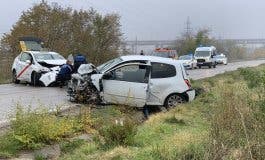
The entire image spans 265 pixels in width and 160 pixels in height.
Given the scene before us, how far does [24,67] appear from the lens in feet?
87.0

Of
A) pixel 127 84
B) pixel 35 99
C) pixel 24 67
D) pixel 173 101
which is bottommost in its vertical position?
pixel 35 99

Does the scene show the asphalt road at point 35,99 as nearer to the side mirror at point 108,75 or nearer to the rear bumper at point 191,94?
the side mirror at point 108,75

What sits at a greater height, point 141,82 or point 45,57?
point 45,57

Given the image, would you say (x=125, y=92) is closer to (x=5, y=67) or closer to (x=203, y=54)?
(x=5, y=67)

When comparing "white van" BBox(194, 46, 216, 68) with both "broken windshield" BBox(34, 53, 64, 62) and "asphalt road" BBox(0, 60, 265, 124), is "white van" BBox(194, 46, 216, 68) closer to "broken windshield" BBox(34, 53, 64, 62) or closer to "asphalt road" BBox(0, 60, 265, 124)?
"broken windshield" BBox(34, 53, 64, 62)

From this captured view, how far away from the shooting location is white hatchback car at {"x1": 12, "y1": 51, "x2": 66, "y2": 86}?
25562mm

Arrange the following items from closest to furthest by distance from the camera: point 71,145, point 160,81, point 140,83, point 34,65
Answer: point 71,145, point 140,83, point 160,81, point 34,65

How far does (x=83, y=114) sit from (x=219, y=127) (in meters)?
5.73

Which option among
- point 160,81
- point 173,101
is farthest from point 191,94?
point 160,81

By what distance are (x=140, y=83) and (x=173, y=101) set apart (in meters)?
1.39

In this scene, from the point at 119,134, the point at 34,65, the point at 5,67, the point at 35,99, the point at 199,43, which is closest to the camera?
the point at 119,134

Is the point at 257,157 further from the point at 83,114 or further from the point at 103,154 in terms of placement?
the point at 83,114

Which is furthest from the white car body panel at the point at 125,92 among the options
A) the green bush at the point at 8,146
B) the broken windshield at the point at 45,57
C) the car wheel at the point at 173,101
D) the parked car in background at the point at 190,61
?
the parked car in background at the point at 190,61

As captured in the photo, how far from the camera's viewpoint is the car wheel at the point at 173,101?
55.5ft
